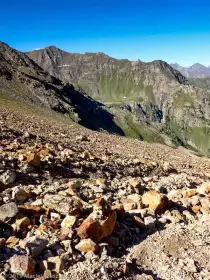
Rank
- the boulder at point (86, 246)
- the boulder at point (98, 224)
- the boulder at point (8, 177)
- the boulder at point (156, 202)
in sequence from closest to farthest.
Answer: the boulder at point (86, 246)
the boulder at point (98, 224)
the boulder at point (8, 177)
the boulder at point (156, 202)

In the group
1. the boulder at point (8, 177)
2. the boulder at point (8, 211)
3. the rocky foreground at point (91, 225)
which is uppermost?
the boulder at point (8, 177)

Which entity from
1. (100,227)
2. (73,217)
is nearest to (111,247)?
(100,227)

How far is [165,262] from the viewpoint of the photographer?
969 centimetres

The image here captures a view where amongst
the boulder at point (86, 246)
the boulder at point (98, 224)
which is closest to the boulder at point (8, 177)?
the boulder at point (98, 224)

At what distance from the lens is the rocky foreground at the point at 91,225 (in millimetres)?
8430

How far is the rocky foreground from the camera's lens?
843 centimetres

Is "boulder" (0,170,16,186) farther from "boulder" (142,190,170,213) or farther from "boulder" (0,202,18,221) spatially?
"boulder" (142,190,170,213)

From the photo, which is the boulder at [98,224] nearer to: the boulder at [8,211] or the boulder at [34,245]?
the boulder at [34,245]

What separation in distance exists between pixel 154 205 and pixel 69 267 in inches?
215

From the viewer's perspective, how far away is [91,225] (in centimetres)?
980

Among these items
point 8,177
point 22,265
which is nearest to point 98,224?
point 22,265

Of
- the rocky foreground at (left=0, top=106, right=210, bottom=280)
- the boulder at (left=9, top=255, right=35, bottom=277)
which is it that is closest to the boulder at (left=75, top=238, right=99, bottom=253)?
the rocky foreground at (left=0, top=106, right=210, bottom=280)

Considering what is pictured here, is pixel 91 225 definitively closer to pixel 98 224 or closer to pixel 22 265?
pixel 98 224

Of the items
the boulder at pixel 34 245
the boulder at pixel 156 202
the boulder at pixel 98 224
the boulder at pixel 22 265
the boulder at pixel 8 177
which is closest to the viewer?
the boulder at pixel 22 265
